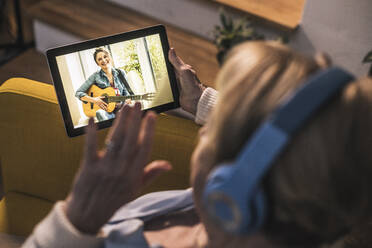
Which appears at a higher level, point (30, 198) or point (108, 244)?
point (108, 244)

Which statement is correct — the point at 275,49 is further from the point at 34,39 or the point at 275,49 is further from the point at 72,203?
the point at 34,39

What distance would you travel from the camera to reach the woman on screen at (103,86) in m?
0.97

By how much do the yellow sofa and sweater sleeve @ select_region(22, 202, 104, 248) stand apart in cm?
41

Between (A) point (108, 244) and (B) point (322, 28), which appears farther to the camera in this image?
(B) point (322, 28)

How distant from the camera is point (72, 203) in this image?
2.12ft

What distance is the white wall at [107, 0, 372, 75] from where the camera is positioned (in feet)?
5.70

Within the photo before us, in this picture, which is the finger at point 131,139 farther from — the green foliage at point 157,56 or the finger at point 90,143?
the green foliage at point 157,56

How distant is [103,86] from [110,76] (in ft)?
0.10

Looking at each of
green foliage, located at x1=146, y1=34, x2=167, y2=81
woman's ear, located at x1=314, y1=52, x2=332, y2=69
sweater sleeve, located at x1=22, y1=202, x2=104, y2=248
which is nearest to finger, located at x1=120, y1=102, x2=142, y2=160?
sweater sleeve, located at x1=22, y1=202, x2=104, y2=248

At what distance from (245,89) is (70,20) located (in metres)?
1.91

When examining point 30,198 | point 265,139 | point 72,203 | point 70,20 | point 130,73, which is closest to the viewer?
point 265,139

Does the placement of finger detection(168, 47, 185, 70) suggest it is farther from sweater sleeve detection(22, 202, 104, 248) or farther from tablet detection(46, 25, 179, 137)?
sweater sleeve detection(22, 202, 104, 248)

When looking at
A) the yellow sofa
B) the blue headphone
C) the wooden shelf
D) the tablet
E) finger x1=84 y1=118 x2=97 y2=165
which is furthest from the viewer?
the wooden shelf

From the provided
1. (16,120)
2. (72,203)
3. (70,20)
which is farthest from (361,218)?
(70,20)
